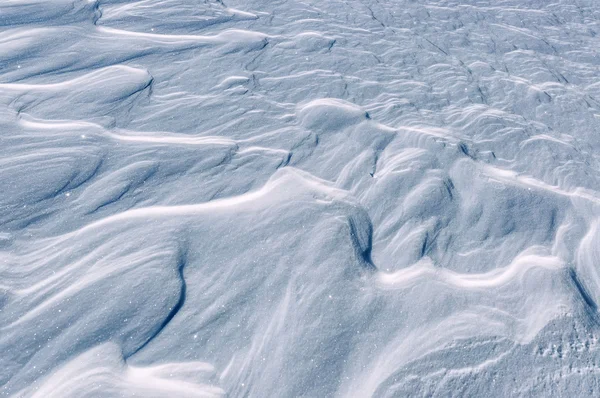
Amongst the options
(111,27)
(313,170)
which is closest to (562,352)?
(313,170)

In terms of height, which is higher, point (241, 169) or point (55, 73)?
point (55, 73)

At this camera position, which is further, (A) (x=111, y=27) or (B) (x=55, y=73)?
(A) (x=111, y=27)

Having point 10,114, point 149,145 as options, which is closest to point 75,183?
point 149,145

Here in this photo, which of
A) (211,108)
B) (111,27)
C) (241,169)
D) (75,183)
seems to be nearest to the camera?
(75,183)

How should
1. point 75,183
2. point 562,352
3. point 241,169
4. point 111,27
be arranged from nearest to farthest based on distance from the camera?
point 562,352 < point 75,183 < point 241,169 < point 111,27

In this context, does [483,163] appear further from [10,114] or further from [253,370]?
[10,114]

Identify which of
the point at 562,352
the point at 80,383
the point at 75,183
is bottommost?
the point at 562,352

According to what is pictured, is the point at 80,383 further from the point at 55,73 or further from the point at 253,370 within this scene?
the point at 55,73
